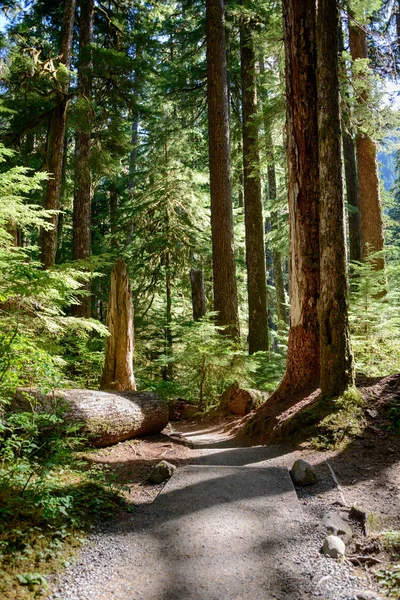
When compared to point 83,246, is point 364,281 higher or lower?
lower

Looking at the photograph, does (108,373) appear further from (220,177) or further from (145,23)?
(145,23)

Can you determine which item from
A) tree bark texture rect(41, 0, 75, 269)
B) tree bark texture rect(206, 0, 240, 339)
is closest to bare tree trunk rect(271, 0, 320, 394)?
tree bark texture rect(206, 0, 240, 339)

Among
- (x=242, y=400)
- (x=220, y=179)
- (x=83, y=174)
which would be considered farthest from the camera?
(x=83, y=174)

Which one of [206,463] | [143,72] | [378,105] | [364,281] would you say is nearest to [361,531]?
[206,463]

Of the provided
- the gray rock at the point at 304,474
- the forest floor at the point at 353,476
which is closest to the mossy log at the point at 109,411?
the forest floor at the point at 353,476

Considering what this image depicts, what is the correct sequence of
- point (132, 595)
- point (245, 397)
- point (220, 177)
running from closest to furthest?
point (132, 595) < point (245, 397) < point (220, 177)

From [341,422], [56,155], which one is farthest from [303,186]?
[56,155]

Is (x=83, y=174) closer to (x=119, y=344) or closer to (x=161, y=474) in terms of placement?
(x=119, y=344)

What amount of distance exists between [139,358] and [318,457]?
9950mm

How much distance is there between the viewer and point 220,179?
12117 millimetres

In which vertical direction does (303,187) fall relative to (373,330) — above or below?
above

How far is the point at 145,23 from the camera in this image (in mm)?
14289

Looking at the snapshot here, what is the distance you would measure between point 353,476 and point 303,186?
14.4 feet

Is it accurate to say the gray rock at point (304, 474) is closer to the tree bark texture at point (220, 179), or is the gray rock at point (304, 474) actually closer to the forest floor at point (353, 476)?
the forest floor at point (353, 476)
